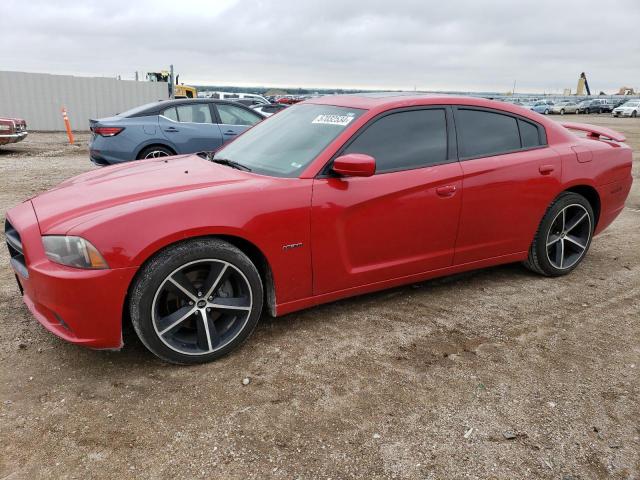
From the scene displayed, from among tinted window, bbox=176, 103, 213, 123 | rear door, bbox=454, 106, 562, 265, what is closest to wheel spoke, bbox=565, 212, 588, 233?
rear door, bbox=454, 106, 562, 265

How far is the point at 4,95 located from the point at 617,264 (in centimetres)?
2244

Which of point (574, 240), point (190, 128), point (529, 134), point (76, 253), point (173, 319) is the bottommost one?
point (173, 319)

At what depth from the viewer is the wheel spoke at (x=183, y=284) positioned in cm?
284

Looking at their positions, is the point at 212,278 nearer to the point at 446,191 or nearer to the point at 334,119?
the point at 334,119

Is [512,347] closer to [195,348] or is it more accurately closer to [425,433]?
[425,433]

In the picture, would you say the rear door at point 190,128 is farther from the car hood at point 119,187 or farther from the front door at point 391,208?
the front door at point 391,208

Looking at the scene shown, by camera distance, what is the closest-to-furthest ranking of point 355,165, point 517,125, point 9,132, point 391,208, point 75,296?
point 75,296
point 355,165
point 391,208
point 517,125
point 9,132

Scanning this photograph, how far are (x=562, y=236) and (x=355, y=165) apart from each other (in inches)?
92.2

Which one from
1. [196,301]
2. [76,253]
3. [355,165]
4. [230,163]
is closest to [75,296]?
[76,253]

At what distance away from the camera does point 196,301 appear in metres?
2.95

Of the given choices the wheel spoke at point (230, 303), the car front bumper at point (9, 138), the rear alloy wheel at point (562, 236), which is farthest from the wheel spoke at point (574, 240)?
the car front bumper at point (9, 138)

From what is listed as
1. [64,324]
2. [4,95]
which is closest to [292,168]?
[64,324]

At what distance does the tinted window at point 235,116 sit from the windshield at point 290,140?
4817 millimetres

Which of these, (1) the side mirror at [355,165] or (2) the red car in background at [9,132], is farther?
(2) the red car in background at [9,132]
